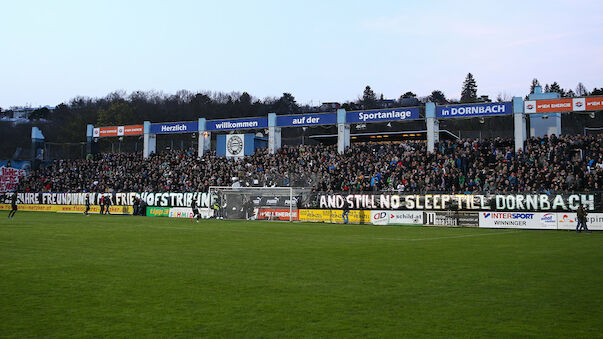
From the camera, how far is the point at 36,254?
623 inches

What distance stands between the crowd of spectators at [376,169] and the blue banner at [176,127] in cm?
307

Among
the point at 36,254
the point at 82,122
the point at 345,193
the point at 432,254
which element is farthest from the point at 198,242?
the point at 82,122

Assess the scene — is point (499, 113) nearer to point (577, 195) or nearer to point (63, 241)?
point (577, 195)

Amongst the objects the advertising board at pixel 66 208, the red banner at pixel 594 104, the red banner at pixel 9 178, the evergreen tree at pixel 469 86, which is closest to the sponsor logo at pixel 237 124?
the advertising board at pixel 66 208

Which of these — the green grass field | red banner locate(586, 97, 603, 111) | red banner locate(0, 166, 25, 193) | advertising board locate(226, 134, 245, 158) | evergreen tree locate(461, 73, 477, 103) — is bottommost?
the green grass field

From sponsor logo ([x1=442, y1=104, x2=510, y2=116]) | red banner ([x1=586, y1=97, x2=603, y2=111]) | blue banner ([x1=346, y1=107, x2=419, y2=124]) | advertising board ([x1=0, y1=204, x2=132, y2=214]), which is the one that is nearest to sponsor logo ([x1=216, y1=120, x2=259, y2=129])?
blue banner ([x1=346, y1=107, x2=419, y2=124])

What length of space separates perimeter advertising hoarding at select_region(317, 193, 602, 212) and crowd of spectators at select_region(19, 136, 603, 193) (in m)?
0.71

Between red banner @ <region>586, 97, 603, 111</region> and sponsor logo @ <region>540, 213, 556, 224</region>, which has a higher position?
red banner @ <region>586, 97, 603, 111</region>

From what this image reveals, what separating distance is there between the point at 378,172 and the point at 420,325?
35981 millimetres

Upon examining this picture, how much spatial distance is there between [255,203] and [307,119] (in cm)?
1336

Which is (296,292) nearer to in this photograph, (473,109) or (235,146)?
(473,109)

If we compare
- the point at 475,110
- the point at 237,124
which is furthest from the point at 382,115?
the point at 237,124

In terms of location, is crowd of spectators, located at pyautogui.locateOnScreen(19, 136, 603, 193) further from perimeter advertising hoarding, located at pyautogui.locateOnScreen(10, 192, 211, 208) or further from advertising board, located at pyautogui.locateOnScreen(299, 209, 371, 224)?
advertising board, located at pyautogui.locateOnScreen(299, 209, 371, 224)

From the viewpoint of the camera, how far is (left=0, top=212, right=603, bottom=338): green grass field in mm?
7496
